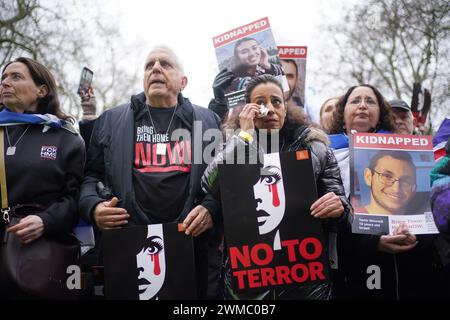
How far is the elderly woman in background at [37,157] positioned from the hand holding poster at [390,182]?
5.70 ft

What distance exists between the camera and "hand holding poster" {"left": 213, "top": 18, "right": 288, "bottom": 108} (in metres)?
3.79

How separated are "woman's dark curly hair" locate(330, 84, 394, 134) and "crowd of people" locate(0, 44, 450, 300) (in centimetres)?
47

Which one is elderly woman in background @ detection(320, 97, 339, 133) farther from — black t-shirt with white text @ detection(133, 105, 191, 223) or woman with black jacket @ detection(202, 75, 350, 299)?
black t-shirt with white text @ detection(133, 105, 191, 223)

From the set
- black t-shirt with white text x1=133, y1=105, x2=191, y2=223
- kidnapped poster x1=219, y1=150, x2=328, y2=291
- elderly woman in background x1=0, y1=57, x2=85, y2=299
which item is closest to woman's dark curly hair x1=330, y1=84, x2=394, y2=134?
kidnapped poster x1=219, y1=150, x2=328, y2=291

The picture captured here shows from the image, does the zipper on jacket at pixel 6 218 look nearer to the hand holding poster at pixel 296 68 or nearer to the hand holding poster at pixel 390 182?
the hand holding poster at pixel 390 182

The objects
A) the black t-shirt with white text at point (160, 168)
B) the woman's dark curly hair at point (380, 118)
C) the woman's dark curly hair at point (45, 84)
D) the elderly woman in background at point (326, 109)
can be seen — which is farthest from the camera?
the elderly woman in background at point (326, 109)

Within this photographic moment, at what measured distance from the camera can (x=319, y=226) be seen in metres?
2.68

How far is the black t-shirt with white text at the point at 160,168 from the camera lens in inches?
117

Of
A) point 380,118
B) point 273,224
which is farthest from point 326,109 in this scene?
point 273,224

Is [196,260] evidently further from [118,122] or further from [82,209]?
[118,122]

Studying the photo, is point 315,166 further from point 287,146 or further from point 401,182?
point 401,182

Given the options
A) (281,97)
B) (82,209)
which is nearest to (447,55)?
(281,97)

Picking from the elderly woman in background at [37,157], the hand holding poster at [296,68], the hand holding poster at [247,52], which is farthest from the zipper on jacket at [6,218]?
the hand holding poster at [296,68]

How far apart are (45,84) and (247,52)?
4.98 ft
